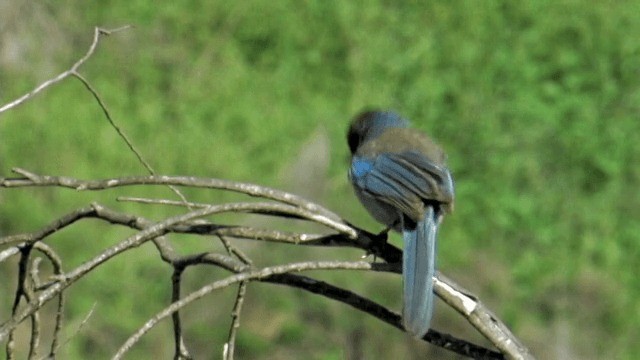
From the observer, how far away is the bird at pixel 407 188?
8.16 feet

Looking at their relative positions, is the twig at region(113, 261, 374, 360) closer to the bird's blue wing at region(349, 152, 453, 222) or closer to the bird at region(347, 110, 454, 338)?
the bird at region(347, 110, 454, 338)

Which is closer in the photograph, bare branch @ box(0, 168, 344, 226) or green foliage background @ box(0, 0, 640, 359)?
bare branch @ box(0, 168, 344, 226)

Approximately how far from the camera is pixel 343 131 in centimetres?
712

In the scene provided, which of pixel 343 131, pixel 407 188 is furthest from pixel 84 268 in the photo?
pixel 343 131

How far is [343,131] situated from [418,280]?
4.63m

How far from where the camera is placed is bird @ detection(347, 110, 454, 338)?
2488mm

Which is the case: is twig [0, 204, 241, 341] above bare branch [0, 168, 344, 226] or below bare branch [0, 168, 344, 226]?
below

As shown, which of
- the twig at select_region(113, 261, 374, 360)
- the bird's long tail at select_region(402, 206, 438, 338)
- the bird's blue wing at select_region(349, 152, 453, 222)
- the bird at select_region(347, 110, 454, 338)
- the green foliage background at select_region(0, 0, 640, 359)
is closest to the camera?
the twig at select_region(113, 261, 374, 360)

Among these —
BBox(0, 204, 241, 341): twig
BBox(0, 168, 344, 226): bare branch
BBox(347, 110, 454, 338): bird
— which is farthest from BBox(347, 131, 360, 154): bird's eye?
BBox(0, 204, 241, 341): twig

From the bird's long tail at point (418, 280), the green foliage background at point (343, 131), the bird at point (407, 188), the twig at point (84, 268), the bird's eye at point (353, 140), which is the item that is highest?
the green foliage background at point (343, 131)

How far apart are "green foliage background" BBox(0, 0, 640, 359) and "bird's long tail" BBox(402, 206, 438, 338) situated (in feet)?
6.45

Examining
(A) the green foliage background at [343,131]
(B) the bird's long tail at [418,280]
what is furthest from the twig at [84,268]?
(A) the green foliage background at [343,131]

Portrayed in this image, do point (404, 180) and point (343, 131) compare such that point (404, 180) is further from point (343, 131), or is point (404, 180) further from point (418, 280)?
point (343, 131)

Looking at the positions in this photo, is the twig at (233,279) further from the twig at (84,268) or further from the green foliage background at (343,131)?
the green foliage background at (343,131)
